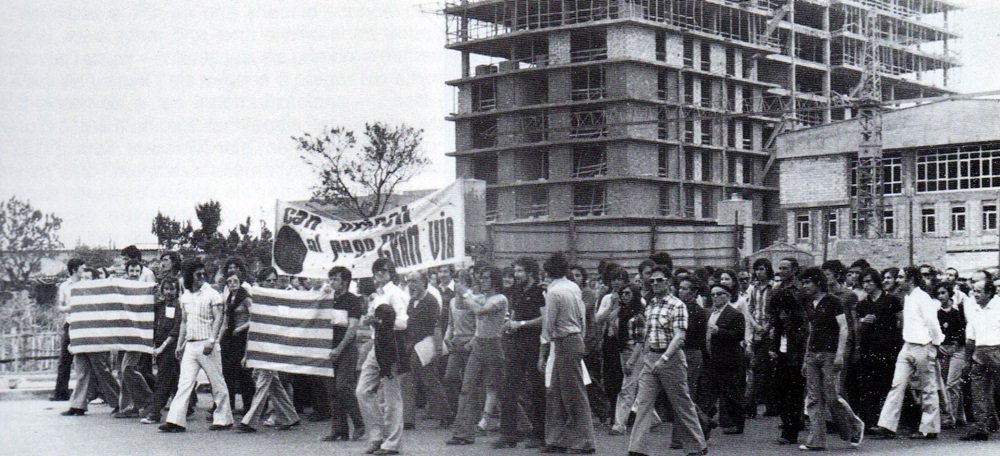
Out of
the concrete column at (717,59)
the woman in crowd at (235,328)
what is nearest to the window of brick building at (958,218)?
the concrete column at (717,59)

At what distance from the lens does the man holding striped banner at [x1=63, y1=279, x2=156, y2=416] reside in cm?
1475

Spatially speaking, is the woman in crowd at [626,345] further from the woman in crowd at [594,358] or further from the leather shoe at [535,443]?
the leather shoe at [535,443]

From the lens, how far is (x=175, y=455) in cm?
1112

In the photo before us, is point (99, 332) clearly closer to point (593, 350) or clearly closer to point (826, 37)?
point (593, 350)

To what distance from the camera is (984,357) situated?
12.8 meters

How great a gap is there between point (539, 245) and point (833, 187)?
33.6 meters

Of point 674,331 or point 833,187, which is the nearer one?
point 674,331

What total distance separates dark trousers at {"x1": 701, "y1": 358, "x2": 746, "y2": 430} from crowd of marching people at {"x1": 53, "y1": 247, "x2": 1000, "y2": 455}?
0.07 ft

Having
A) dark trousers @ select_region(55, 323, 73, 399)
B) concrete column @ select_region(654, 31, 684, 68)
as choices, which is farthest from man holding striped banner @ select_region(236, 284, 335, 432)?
concrete column @ select_region(654, 31, 684, 68)

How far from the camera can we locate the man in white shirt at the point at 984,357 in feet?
41.4

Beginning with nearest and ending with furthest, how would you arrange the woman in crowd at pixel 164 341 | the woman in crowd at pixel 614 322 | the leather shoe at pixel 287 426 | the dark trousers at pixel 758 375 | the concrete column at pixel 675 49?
the woman in crowd at pixel 614 322 → the leather shoe at pixel 287 426 → the woman in crowd at pixel 164 341 → the dark trousers at pixel 758 375 → the concrete column at pixel 675 49

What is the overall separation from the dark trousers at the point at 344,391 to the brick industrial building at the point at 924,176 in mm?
49630

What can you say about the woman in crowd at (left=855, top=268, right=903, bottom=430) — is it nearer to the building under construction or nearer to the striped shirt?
the striped shirt

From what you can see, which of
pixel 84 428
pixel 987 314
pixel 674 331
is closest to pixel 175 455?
pixel 84 428
